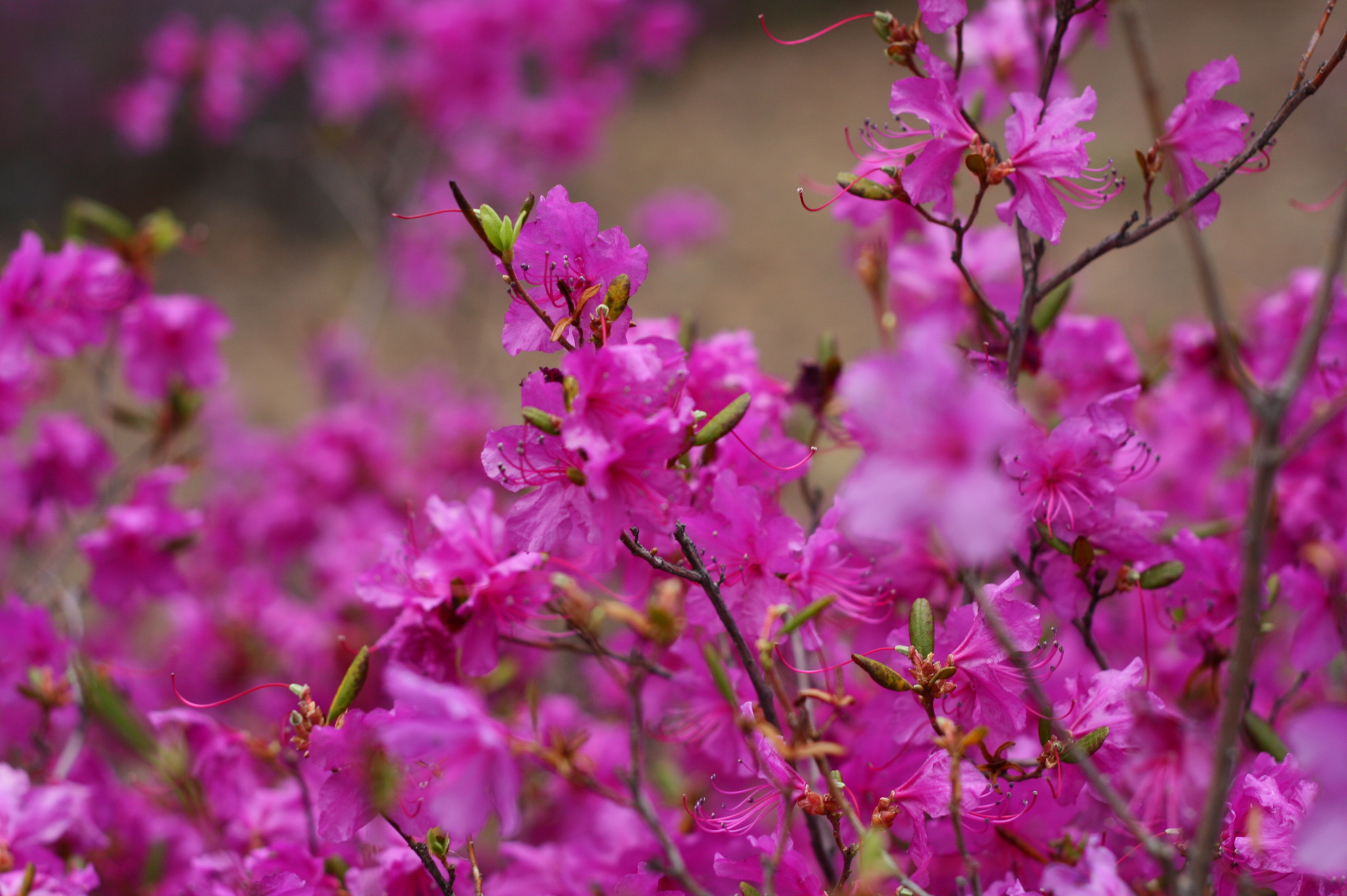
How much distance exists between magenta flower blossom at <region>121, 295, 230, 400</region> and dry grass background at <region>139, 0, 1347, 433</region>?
165 centimetres

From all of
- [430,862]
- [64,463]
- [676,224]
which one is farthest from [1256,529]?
[676,224]

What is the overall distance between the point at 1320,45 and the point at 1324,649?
4.47 metres

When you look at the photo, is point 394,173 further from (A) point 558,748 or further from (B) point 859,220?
(A) point 558,748

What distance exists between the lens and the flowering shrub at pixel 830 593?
0.60 m

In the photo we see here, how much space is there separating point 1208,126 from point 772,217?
4.55 m

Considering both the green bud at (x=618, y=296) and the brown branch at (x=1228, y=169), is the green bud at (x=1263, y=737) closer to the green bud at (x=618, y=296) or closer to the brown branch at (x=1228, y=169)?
the brown branch at (x=1228, y=169)

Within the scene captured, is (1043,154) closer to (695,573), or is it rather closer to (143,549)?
(695,573)

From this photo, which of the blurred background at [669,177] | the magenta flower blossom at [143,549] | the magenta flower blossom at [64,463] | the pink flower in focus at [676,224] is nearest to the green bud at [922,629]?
the magenta flower blossom at [143,549]

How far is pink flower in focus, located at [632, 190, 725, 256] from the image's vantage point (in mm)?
4082

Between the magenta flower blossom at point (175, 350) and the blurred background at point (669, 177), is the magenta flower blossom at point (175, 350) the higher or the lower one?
the higher one

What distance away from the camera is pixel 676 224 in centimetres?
408

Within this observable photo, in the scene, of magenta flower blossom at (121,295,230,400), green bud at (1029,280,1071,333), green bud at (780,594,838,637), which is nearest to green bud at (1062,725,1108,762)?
green bud at (780,594,838,637)

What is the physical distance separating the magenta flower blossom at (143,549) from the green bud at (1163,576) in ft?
4.25

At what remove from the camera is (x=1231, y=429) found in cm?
140
